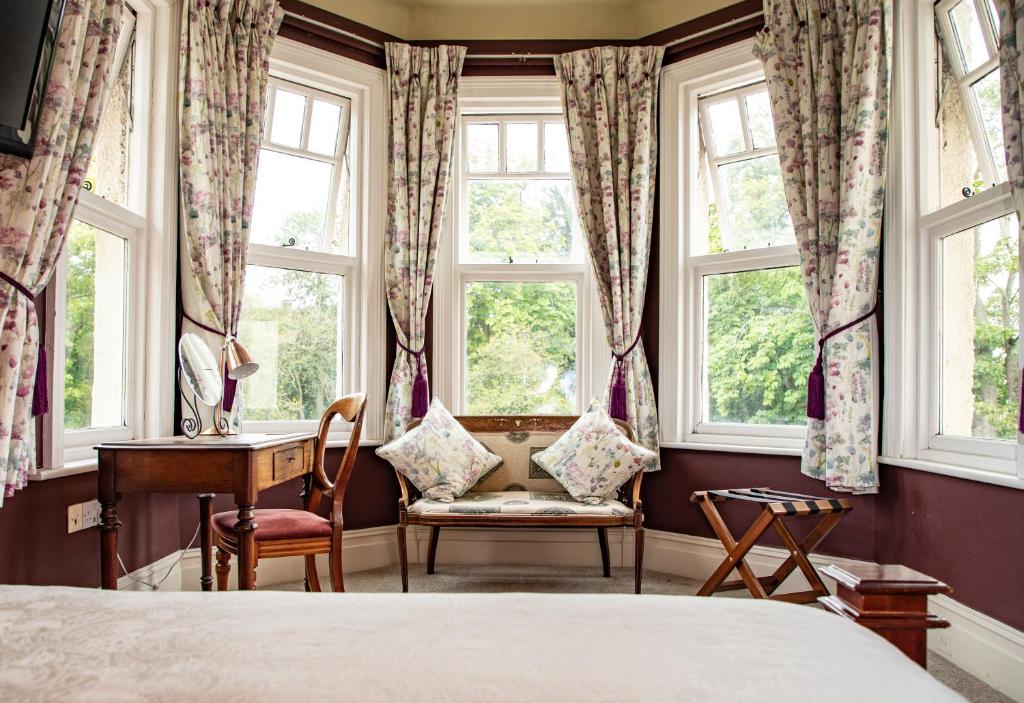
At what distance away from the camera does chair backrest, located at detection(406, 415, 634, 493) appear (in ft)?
13.5

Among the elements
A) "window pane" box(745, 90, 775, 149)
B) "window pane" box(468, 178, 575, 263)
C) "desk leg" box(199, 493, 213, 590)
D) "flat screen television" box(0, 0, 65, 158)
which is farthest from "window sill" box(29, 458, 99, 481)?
"window pane" box(745, 90, 775, 149)

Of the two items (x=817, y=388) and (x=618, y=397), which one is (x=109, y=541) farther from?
(x=817, y=388)

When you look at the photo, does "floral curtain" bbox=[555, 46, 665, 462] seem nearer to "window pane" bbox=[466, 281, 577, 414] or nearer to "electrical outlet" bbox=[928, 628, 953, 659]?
"window pane" bbox=[466, 281, 577, 414]

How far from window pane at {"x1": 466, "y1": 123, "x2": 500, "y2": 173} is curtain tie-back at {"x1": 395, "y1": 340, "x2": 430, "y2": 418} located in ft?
3.97

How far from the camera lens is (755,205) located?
413cm

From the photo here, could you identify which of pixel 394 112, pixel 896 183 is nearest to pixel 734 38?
pixel 896 183

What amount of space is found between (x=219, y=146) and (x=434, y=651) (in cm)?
337

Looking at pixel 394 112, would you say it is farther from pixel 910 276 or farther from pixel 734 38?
pixel 910 276

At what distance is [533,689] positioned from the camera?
31.7 inches

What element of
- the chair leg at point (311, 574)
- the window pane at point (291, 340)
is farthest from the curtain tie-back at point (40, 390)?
the window pane at point (291, 340)

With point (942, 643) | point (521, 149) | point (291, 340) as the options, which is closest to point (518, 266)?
point (521, 149)

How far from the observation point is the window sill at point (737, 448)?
12.5 ft

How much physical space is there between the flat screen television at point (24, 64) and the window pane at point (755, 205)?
332 centimetres

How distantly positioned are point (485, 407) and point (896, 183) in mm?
2527
